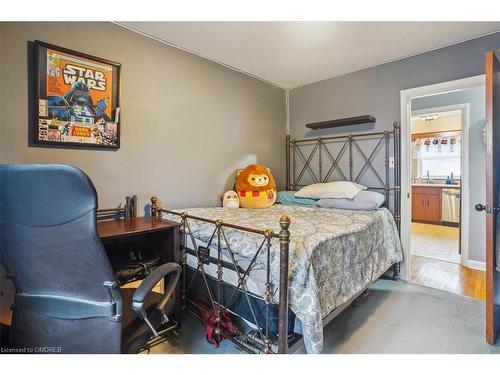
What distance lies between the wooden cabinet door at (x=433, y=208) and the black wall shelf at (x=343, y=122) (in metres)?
3.81

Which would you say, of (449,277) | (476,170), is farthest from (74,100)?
(476,170)

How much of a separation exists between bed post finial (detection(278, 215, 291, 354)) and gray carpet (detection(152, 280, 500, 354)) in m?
0.47

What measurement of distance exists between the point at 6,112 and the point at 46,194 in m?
1.29

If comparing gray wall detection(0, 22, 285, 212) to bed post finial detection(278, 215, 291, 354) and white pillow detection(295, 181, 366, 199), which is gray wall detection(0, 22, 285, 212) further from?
bed post finial detection(278, 215, 291, 354)

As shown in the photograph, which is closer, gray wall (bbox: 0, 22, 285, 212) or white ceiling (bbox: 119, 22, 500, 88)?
gray wall (bbox: 0, 22, 285, 212)

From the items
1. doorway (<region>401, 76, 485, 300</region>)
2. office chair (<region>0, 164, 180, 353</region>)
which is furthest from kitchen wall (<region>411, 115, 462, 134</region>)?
office chair (<region>0, 164, 180, 353</region>)

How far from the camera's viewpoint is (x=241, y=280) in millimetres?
1584

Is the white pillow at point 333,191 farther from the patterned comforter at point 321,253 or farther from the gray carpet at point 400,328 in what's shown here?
the gray carpet at point 400,328

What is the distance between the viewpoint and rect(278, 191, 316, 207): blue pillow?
3029mm

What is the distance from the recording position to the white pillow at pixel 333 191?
276 centimetres

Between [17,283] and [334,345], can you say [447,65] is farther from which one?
[17,283]

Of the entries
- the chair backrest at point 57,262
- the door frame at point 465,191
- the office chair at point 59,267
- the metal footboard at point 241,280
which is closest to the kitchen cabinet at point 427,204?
the door frame at point 465,191

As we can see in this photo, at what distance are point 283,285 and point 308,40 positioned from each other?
7.12ft

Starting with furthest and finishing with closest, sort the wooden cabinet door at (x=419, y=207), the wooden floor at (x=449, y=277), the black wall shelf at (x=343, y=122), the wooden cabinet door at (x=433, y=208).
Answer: the wooden cabinet door at (x=419, y=207) → the wooden cabinet door at (x=433, y=208) → the black wall shelf at (x=343, y=122) → the wooden floor at (x=449, y=277)
